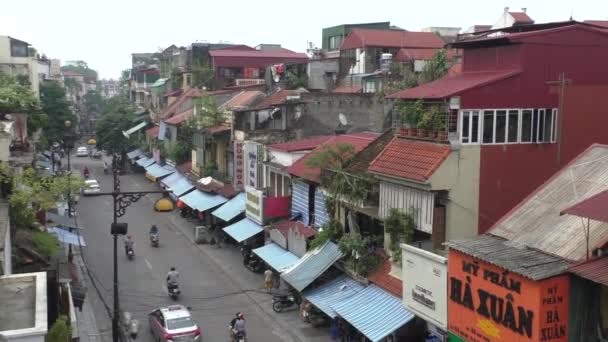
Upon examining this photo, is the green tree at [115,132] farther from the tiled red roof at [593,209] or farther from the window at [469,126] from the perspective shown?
the tiled red roof at [593,209]

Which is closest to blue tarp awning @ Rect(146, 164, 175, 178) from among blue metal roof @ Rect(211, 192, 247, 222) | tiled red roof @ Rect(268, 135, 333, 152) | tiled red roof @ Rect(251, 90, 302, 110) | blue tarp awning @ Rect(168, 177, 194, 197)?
blue tarp awning @ Rect(168, 177, 194, 197)

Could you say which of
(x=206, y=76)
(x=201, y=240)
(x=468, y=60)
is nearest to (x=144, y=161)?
(x=206, y=76)

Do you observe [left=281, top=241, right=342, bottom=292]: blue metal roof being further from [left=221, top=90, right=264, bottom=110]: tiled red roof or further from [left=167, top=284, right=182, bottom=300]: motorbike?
[left=221, top=90, right=264, bottom=110]: tiled red roof

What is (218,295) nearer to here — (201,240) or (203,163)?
(201,240)

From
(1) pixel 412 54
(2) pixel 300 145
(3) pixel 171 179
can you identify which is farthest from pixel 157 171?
(2) pixel 300 145

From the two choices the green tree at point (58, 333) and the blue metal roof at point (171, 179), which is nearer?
the green tree at point (58, 333)

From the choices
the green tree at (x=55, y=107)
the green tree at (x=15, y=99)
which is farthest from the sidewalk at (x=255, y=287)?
the green tree at (x=55, y=107)

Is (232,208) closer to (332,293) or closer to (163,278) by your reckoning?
(163,278)
